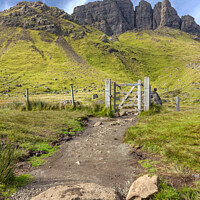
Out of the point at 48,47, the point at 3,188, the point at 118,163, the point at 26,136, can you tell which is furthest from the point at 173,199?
the point at 48,47

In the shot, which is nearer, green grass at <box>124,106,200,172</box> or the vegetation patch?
the vegetation patch

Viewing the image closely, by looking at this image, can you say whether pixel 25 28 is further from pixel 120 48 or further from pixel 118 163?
pixel 118 163

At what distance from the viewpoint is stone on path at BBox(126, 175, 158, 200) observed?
2869mm

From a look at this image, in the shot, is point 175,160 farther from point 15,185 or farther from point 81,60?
point 81,60

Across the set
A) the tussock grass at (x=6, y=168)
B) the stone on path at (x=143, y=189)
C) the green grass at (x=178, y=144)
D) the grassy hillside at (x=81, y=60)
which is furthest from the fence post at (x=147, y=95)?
the grassy hillside at (x=81, y=60)

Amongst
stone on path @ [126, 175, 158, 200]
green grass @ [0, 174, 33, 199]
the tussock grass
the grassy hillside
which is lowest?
green grass @ [0, 174, 33, 199]

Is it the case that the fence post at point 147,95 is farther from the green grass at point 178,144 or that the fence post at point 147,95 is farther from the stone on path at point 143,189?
the stone on path at point 143,189

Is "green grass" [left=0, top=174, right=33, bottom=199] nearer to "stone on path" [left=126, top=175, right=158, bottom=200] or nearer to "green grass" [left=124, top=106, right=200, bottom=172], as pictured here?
"stone on path" [left=126, top=175, right=158, bottom=200]

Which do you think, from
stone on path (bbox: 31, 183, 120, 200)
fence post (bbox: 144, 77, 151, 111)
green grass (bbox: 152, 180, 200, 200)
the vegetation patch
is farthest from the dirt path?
fence post (bbox: 144, 77, 151, 111)

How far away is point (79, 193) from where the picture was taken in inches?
111

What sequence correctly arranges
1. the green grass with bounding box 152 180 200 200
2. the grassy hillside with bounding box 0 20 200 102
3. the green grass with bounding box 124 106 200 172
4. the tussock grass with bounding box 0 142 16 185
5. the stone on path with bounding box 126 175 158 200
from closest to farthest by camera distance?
1. the green grass with bounding box 152 180 200 200
2. the stone on path with bounding box 126 175 158 200
3. the tussock grass with bounding box 0 142 16 185
4. the green grass with bounding box 124 106 200 172
5. the grassy hillside with bounding box 0 20 200 102

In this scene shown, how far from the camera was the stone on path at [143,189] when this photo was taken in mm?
2869

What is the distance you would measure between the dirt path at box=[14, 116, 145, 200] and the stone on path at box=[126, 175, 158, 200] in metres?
0.25

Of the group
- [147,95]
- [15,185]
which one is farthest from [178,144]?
[147,95]
